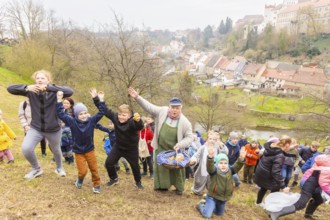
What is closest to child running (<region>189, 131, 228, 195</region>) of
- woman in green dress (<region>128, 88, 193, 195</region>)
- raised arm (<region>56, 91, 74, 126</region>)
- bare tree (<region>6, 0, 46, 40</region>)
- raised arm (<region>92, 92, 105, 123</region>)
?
woman in green dress (<region>128, 88, 193, 195</region>)

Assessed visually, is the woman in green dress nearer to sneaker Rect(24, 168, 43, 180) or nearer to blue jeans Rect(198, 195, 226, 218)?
blue jeans Rect(198, 195, 226, 218)

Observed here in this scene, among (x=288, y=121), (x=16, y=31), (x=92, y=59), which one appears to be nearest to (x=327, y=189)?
(x=92, y=59)

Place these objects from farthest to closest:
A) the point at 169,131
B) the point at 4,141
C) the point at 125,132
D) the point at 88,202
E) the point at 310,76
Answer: the point at 310,76
the point at 4,141
the point at 169,131
the point at 125,132
the point at 88,202

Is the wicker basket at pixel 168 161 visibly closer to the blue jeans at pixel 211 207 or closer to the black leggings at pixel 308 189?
the blue jeans at pixel 211 207

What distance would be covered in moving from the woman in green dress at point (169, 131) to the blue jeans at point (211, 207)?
733 millimetres

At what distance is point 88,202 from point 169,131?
1.95m

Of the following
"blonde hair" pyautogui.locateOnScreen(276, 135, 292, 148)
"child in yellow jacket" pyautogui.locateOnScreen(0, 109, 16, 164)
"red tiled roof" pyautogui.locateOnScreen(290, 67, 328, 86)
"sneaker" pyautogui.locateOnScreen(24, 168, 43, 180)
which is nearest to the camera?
"blonde hair" pyautogui.locateOnScreen(276, 135, 292, 148)

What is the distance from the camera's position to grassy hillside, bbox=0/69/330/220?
3.94 m

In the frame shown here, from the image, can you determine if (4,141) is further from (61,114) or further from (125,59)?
(125,59)

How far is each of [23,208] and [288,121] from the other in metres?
42.5

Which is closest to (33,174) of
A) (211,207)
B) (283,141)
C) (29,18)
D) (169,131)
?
(169,131)

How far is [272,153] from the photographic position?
4.66 meters

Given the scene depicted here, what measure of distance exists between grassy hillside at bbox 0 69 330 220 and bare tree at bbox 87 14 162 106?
10797 millimetres

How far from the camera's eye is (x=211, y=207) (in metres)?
4.38
